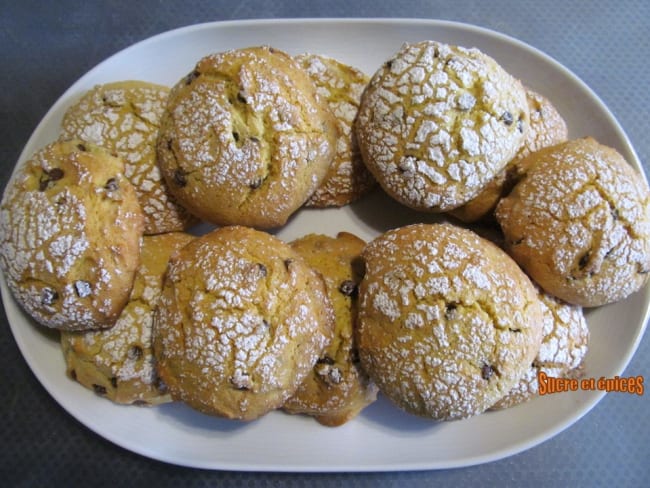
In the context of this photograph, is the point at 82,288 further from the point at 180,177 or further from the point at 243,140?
the point at 243,140

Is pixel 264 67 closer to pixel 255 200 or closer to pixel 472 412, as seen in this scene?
pixel 255 200

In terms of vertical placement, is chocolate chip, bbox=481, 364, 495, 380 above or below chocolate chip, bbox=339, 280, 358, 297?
above

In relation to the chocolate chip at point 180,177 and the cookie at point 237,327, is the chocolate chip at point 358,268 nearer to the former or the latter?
the cookie at point 237,327

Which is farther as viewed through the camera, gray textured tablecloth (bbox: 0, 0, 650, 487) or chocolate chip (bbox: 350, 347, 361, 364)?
gray textured tablecloth (bbox: 0, 0, 650, 487)

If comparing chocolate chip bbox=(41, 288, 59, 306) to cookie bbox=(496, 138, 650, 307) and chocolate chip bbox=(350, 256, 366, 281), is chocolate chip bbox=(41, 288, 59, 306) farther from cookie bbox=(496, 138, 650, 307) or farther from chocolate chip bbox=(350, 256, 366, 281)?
cookie bbox=(496, 138, 650, 307)

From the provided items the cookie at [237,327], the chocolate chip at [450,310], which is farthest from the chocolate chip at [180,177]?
the chocolate chip at [450,310]

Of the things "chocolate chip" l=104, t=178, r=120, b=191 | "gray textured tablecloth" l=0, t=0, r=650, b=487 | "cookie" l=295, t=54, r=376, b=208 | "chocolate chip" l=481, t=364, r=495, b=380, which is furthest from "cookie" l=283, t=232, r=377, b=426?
"chocolate chip" l=104, t=178, r=120, b=191
